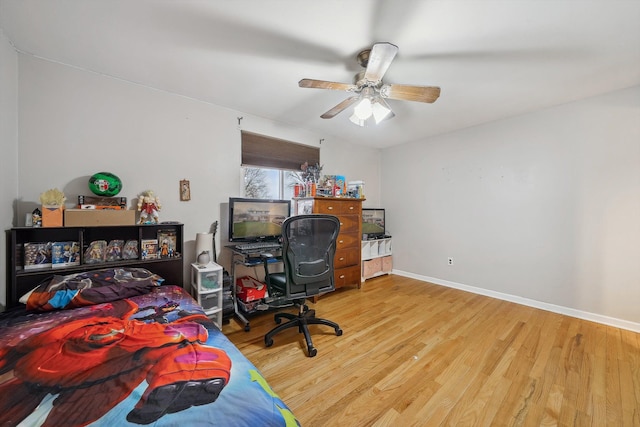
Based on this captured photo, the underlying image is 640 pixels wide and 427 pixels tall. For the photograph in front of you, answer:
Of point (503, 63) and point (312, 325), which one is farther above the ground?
point (503, 63)

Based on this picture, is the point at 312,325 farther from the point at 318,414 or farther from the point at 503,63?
the point at 503,63

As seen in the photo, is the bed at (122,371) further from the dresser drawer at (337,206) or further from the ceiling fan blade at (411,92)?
the ceiling fan blade at (411,92)

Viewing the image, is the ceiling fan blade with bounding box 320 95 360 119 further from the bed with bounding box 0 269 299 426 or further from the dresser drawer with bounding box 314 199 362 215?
the bed with bounding box 0 269 299 426

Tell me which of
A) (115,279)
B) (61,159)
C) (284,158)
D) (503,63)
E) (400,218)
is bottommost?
(115,279)

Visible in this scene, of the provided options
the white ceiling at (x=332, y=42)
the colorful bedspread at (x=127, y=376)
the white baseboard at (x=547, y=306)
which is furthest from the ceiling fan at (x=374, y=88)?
the white baseboard at (x=547, y=306)

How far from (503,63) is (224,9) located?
2.20 meters

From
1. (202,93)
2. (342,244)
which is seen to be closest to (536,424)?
(342,244)

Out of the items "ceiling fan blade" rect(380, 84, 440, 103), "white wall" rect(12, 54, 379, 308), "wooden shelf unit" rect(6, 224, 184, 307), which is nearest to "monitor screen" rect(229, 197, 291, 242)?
"white wall" rect(12, 54, 379, 308)

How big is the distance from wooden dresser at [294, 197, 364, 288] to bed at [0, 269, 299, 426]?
197cm

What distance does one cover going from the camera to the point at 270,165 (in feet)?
10.6

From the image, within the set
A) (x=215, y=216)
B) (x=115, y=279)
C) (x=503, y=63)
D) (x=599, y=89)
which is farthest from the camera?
(x=215, y=216)

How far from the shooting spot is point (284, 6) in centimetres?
142

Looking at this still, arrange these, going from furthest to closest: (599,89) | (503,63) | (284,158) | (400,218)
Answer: (400,218) < (284,158) < (599,89) < (503,63)

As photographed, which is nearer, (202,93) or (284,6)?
(284,6)
